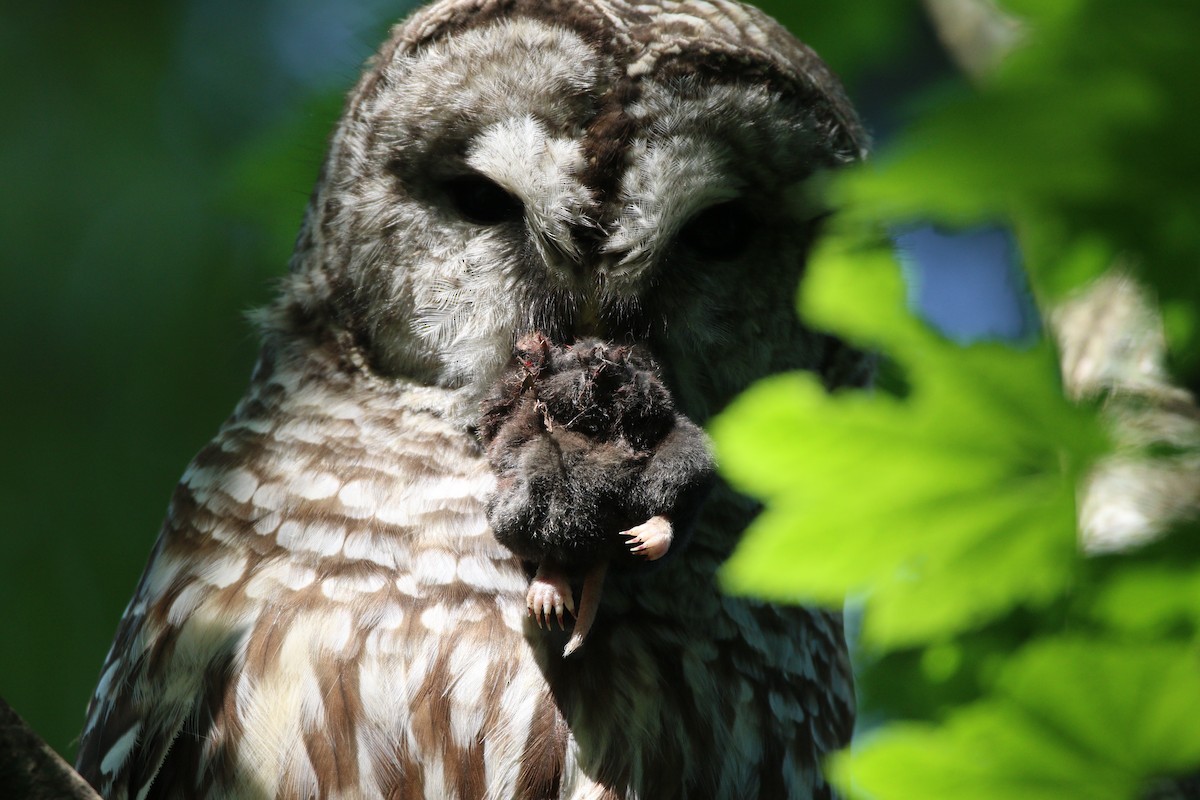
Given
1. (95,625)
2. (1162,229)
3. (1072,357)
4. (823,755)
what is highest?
(1162,229)

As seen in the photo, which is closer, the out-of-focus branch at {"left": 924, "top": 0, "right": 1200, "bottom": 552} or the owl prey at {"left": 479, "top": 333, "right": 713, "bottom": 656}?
the out-of-focus branch at {"left": 924, "top": 0, "right": 1200, "bottom": 552}

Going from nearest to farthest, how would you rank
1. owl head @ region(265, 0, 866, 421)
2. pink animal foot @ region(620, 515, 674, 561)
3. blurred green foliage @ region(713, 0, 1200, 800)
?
blurred green foliage @ region(713, 0, 1200, 800)
pink animal foot @ region(620, 515, 674, 561)
owl head @ region(265, 0, 866, 421)

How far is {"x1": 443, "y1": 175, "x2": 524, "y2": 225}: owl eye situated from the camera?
8.79 ft

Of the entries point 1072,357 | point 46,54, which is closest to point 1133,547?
point 1072,357

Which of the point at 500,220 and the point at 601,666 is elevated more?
the point at 500,220

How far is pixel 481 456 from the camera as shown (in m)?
2.65

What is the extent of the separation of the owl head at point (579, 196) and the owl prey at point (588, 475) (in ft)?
0.70

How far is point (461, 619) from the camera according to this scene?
96.6 inches

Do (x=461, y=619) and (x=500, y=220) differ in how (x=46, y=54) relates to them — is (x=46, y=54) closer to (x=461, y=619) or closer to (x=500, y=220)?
(x=500, y=220)

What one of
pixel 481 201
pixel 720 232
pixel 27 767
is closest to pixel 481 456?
pixel 481 201

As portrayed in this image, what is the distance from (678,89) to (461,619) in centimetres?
115

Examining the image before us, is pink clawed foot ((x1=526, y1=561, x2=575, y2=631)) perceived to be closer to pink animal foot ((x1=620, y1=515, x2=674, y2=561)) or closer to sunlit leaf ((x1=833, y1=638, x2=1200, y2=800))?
pink animal foot ((x1=620, y1=515, x2=674, y2=561))

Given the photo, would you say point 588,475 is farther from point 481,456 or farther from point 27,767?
point 27,767

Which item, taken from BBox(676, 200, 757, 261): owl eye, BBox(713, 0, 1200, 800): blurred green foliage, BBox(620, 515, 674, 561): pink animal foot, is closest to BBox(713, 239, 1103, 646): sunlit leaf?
BBox(713, 0, 1200, 800): blurred green foliage
